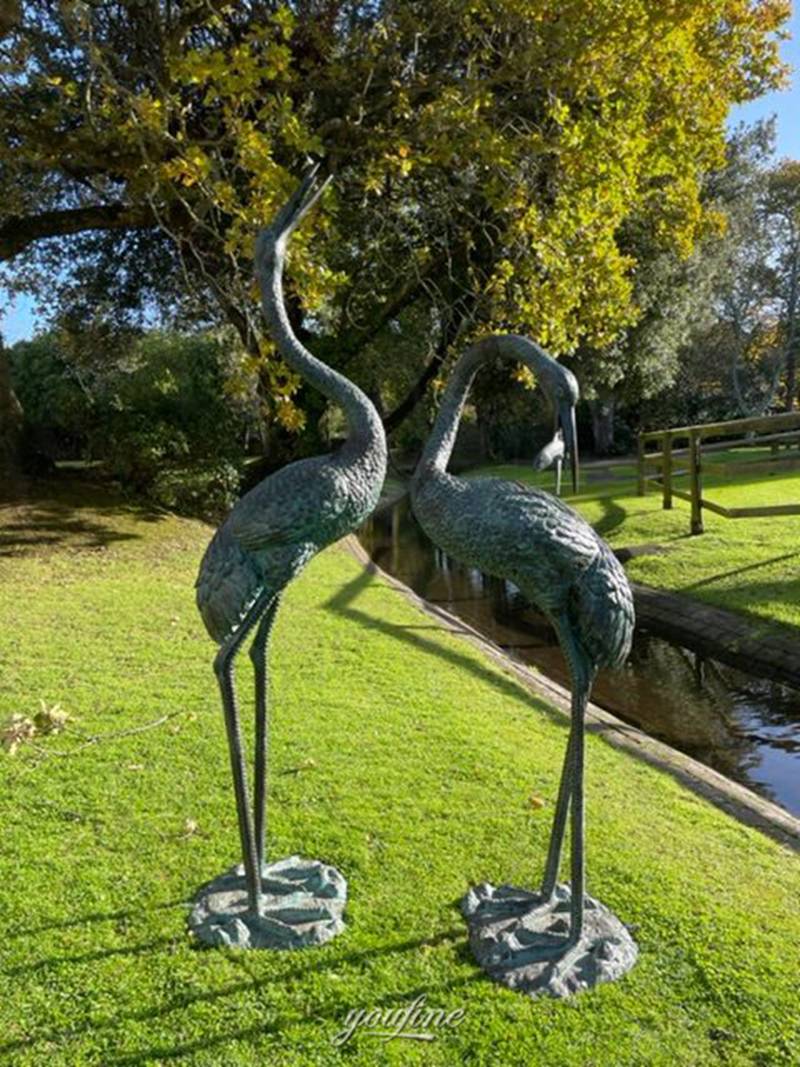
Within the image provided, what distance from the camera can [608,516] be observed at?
15.0m

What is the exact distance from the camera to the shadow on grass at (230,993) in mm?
2852

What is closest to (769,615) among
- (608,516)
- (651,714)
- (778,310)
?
(651,714)

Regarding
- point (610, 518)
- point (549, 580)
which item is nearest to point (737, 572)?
point (610, 518)

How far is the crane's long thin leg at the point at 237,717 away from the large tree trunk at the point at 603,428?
1093 inches

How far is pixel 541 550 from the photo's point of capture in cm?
295

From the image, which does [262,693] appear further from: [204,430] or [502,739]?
[204,430]

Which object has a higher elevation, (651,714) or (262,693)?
(262,693)

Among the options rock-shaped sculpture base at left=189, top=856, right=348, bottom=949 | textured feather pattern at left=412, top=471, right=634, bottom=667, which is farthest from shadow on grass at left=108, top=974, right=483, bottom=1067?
textured feather pattern at left=412, top=471, right=634, bottom=667

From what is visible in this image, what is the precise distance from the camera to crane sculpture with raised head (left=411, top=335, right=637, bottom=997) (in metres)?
2.96

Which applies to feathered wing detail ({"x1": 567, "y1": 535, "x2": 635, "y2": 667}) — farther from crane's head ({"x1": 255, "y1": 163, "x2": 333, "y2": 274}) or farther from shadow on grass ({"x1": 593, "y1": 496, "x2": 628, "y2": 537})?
shadow on grass ({"x1": 593, "y1": 496, "x2": 628, "y2": 537})

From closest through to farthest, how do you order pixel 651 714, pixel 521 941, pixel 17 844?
pixel 521 941 < pixel 17 844 < pixel 651 714

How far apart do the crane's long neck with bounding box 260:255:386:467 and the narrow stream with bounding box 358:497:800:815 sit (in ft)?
14.1

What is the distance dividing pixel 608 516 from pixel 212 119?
917cm

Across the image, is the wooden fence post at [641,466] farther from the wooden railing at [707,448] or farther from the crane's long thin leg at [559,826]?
the crane's long thin leg at [559,826]
